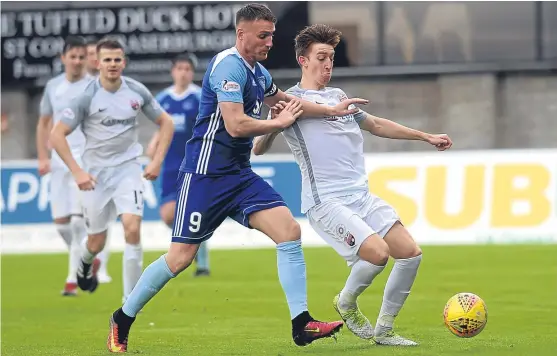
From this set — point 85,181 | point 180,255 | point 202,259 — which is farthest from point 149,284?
point 202,259

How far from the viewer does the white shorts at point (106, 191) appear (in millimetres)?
11797

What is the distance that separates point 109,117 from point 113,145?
1.00ft

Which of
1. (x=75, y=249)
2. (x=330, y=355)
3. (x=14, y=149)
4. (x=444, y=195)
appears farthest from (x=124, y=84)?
(x=14, y=149)

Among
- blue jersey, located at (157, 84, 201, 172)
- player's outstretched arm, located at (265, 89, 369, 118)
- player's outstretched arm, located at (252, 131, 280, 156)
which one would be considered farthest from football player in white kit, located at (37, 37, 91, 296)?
player's outstretched arm, located at (265, 89, 369, 118)

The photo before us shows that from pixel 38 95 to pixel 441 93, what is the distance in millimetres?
8811

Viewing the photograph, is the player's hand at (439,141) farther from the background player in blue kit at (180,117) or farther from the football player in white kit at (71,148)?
the background player in blue kit at (180,117)

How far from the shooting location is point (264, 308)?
12.0m

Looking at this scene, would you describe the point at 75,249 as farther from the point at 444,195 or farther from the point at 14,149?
the point at 14,149

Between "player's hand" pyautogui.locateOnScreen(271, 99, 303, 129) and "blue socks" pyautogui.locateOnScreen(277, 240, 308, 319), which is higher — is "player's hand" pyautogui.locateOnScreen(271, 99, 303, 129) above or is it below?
above

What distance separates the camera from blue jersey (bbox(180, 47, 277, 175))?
328 inches

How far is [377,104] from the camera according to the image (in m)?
26.3

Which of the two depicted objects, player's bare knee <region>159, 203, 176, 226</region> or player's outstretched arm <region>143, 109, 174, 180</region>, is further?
player's bare knee <region>159, 203, 176, 226</region>

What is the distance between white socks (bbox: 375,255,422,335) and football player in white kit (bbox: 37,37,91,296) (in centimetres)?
601

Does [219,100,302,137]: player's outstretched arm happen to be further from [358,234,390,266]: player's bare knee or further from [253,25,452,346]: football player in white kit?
[358,234,390,266]: player's bare knee
